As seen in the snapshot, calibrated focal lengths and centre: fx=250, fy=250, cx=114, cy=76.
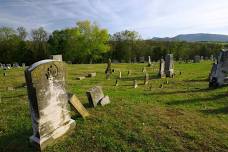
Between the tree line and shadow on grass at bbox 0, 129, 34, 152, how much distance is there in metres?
53.9

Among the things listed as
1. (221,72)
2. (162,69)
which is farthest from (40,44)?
(221,72)

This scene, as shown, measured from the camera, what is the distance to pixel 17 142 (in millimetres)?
7949

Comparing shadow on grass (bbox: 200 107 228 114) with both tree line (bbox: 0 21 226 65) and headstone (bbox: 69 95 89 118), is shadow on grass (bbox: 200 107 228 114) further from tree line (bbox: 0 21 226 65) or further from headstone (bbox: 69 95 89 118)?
tree line (bbox: 0 21 226 65)

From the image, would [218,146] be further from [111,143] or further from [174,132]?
[111,143]

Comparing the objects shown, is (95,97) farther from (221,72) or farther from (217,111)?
(221,72)

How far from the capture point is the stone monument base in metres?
7.38

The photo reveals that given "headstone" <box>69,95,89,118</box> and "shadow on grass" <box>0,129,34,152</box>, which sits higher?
"headstone" <box>69,95,89,118</box>

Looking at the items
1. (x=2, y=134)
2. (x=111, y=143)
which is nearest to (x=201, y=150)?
(x=111, y=143)

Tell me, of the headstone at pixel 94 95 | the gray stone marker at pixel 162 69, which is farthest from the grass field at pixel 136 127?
the gray stone marker at pixel 162 69

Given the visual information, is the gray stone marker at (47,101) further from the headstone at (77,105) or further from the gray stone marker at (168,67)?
the gray stone marker at (168,67)

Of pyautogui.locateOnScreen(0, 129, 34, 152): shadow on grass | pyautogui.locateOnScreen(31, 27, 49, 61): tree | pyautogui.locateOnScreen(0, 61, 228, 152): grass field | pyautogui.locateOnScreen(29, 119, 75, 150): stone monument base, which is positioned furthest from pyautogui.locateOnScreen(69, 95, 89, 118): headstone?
pyautogui.locateOnScreen(31, 27, 49, 61): tree

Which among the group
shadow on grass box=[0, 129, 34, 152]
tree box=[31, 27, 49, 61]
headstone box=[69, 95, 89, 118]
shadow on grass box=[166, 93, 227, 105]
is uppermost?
tree box=[31, 27, 49, 61]

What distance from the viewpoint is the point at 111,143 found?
7707mm

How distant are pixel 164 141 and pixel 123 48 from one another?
212 feet
